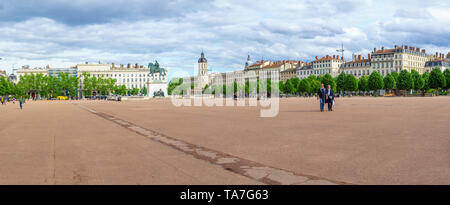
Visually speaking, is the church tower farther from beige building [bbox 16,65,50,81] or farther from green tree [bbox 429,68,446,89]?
green tree [bbox 429,68,446,89]

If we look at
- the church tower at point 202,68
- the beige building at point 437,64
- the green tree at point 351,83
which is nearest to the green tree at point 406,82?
the green tree at point 351,83

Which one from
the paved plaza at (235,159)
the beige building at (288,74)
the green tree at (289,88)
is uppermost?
the beige building at (288,74)

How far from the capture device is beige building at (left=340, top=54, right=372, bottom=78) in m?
139

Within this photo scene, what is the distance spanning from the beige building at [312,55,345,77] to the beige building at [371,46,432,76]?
16001 millimetres

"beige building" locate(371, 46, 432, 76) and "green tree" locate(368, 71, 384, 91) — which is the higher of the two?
"beige building" locate(371, 46, 432, 76)

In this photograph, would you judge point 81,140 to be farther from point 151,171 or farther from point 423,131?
point 423,131

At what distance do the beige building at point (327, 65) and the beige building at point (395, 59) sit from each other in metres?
16.0

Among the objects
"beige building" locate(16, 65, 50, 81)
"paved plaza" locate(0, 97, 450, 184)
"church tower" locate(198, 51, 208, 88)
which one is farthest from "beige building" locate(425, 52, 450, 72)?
"beige building" locate(16, 65, 50, 81)

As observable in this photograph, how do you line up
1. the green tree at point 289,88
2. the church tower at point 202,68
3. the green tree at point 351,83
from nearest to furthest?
the green tree at point 351,83 < the green tree at point 289,88 < the church tower at point 202,68

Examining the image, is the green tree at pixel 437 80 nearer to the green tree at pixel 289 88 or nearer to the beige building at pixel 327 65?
the green tree at pixel 289 88

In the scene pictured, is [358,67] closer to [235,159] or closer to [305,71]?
[305,71]

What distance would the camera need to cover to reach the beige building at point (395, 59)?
131 meters

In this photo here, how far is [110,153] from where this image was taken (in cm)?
794
